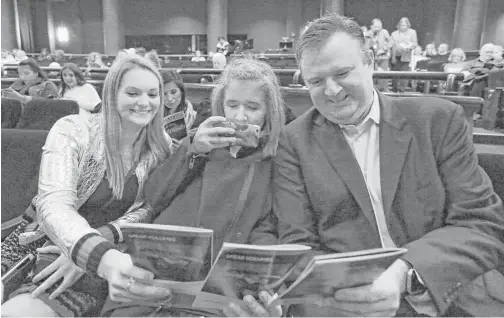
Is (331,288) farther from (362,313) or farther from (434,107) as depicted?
(434,107)

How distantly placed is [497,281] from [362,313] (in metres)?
0.52

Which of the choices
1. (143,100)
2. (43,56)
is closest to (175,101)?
(143,100)

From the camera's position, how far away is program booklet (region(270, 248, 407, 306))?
3.01ft

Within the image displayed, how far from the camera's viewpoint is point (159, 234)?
106cm

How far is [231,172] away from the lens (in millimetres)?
1525

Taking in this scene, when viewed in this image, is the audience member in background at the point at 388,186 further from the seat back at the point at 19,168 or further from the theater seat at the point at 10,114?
the theater seat at the point at 10,114

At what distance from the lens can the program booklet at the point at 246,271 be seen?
1000mm

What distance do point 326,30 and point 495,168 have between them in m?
0.80

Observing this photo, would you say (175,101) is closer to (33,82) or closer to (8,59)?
(33,82)

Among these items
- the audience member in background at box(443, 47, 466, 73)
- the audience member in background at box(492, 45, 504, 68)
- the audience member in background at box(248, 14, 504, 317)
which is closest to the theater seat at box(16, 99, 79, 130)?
the audience member in background at box(248, 14, 504, 317)

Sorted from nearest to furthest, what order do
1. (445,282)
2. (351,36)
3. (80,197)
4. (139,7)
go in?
(445,282)
(351,36)
(80,197)
(139,7)

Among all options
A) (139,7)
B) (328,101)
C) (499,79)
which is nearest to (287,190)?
(328,101)

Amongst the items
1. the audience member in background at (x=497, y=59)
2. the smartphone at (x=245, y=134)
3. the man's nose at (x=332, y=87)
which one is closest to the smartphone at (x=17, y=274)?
the smartphone at (x=245, y=134)

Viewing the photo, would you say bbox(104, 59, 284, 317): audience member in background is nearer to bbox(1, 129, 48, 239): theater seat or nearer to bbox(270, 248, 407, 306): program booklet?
bbox(270, 248, 407, 306): program booklet
